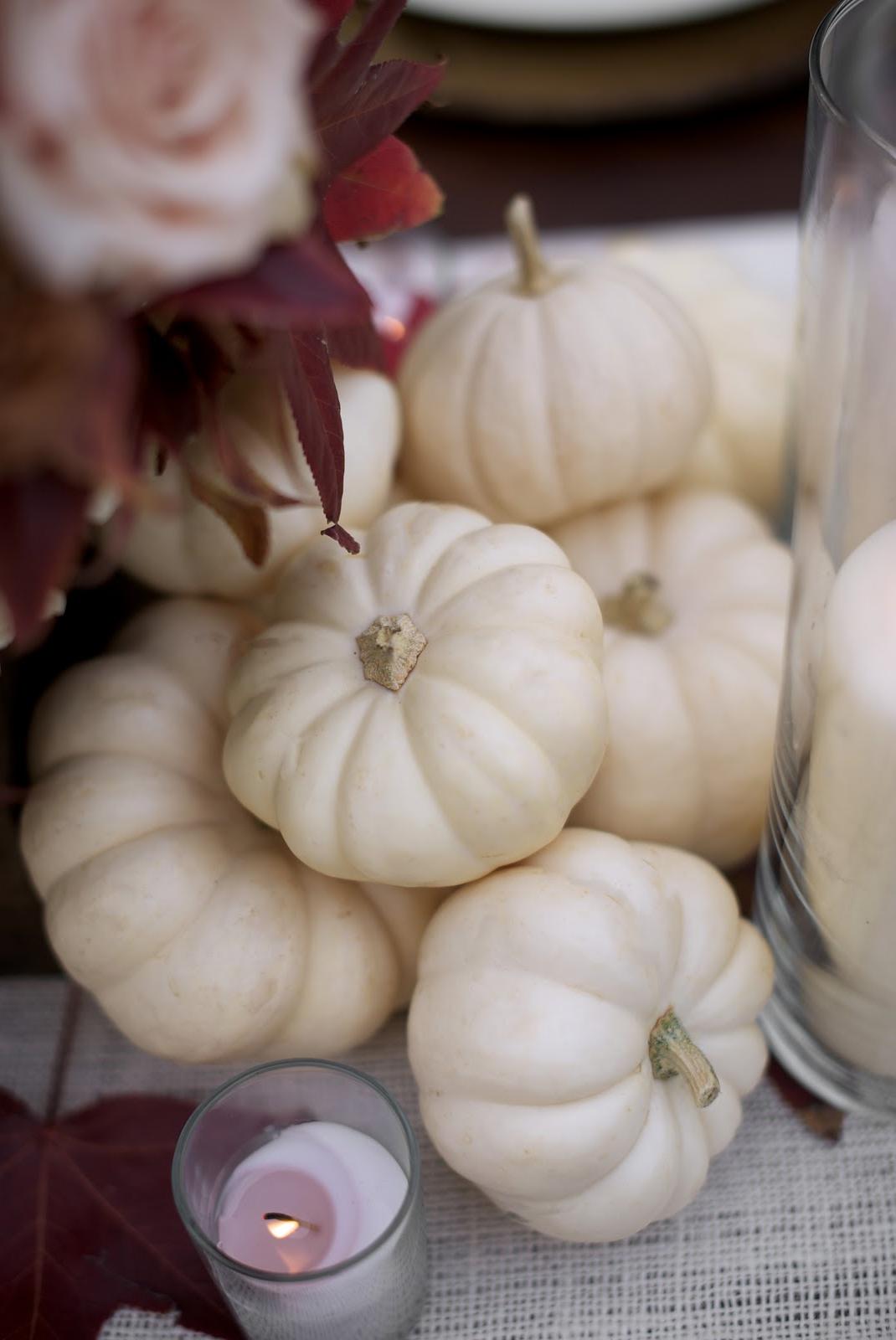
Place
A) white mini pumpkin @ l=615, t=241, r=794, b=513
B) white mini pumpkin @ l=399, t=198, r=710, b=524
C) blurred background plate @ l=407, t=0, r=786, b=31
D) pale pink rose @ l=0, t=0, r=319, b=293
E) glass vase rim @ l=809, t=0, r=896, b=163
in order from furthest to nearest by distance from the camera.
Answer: blurred background plate @ l=407, t=0, r=786, b=31, white mini pumpkin @ l=615, t=241, r=794, b=513, white mini pumpkin @ l=399, t=198, r=710, b=524, glass vase rim @ l=809, t=0, r=896, b=163, pale pink rose @ l=0, t=0, r=319, b=293

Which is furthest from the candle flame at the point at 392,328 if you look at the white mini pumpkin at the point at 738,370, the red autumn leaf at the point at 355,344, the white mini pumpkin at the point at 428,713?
the white mini pumpkin at the point at 428,713

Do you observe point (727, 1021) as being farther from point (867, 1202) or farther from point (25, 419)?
point (25, 419)

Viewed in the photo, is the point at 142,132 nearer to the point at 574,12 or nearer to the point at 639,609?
the point at 639,609

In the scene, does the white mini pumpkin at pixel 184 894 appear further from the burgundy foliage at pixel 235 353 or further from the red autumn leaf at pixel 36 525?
the red autumn leaf at pixel 36 525

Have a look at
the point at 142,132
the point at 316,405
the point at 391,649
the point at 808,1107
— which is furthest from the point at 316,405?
the point at 808,1107

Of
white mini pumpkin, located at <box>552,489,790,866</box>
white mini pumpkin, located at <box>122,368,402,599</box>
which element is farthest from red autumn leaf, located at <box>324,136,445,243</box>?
white mini pumpkin, located at <box>552,489,790,866</box>

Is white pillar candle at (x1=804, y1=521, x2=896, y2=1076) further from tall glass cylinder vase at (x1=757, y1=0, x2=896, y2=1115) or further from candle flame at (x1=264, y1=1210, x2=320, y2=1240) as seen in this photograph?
candle flame at (x1=264, y1=1210, x2=320, y2=1240)
